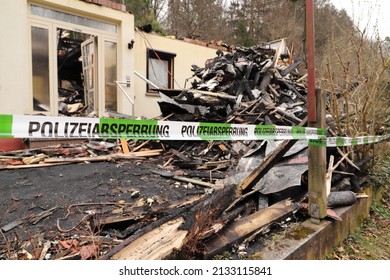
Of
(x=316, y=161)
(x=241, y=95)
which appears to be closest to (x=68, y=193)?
(x=316, y=161)

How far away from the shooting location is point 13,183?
4422 mm

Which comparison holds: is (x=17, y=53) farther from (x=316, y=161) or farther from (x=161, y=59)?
(x=316, y=161)

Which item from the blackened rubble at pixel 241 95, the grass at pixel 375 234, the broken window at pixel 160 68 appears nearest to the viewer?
the grass at pixel 375 234

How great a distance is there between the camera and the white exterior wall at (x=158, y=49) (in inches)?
407

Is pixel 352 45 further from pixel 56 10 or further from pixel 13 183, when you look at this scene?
pixel 56 10

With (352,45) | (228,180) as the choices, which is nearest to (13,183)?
(228,180)

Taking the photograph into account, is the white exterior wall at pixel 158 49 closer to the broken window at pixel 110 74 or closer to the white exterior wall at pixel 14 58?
the broken window at pixel 110 74

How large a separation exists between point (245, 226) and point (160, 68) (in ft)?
30.9

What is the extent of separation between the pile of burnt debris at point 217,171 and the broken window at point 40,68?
1812mm

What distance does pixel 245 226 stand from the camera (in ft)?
9.95

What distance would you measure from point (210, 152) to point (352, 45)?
11.5ft

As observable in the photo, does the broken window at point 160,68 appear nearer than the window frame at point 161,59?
No

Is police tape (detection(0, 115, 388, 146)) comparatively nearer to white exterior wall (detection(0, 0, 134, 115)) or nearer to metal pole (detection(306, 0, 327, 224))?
metal pole (detection(306, 0, 327, 224))

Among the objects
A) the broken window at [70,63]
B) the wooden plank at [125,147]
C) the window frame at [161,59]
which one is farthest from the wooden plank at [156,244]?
the broken window at [70,63]
